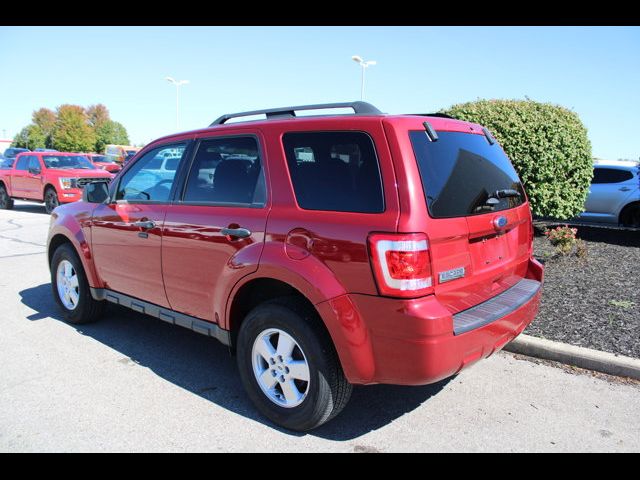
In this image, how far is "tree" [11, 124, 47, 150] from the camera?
82.1m

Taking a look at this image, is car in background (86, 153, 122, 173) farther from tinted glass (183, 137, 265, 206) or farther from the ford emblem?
the ford emblem

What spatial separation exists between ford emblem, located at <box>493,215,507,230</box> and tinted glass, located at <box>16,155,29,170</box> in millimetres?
15936

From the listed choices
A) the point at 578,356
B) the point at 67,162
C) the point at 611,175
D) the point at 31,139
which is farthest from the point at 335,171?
the point at 31,139

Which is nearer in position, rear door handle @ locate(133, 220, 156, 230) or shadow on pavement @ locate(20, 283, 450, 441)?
shadow on pavement @ locate(20, 283, 450, 441)

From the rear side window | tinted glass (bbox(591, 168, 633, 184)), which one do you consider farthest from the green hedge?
the rear side window

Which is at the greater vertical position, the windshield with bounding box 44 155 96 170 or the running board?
the windshield with bounding box 44 155 96 170

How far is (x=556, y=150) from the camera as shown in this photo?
7.13 m

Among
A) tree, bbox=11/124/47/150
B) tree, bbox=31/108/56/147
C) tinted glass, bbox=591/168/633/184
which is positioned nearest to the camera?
tinted glass, bbox=591/168/633/184

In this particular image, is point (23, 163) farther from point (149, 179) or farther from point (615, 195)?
point (615, 195)

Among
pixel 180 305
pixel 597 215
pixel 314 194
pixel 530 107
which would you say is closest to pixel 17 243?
pixel 180 305

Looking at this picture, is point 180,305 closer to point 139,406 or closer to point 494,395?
point 139,406

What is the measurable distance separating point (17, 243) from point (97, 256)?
653 centimetres

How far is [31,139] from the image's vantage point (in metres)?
85.1

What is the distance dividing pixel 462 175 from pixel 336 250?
947 millimetres
